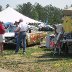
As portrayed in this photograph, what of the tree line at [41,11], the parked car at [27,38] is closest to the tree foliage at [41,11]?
the tree line at [41,11]

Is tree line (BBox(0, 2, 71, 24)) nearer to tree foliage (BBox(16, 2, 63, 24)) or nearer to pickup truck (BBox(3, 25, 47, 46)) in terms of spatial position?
tree foliage (BBox(16, 2, 63, 24))

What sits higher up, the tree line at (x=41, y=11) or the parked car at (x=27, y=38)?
the tree line at (x=41, y=11)

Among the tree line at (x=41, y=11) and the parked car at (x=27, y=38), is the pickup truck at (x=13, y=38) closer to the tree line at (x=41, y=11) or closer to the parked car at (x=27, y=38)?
the parked car at (x=27, y=38)

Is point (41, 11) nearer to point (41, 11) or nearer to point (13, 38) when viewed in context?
point (41, 11)

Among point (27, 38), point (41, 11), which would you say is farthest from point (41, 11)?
point (27, 38)

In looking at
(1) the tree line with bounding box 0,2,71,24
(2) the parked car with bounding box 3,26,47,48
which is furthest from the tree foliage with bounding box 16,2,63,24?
(2) the parked car with bounding box 3,26,47,48

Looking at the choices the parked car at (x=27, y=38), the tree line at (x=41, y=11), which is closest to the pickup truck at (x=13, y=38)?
the parked car at (x=27, y=38)

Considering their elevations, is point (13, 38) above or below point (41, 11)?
below

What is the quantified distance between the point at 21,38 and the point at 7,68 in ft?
17.0

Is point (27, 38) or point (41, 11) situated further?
point (41, 11)

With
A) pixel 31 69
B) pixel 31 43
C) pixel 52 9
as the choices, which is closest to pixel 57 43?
pixel 31 69

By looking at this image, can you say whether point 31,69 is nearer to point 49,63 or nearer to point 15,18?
point 49,63

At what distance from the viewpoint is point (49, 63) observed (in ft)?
42.7

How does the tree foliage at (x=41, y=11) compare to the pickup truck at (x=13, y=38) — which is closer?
the pickup truck at (x=13, y=38)
